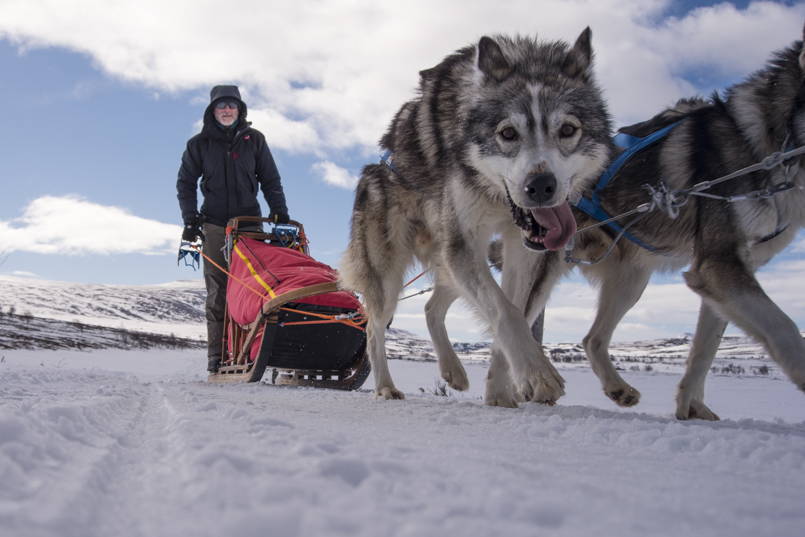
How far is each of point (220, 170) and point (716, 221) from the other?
427cm

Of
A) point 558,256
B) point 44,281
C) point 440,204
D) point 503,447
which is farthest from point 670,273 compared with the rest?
point 44,281

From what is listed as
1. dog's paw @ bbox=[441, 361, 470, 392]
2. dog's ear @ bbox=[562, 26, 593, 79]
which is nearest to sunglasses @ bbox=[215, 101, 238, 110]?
dog's paw @ bbox=[441, 361, 470, 392]

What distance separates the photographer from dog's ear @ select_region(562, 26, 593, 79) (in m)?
2.84

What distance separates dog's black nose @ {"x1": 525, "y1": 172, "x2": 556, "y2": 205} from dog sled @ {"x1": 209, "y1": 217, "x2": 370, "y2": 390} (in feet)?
7.63

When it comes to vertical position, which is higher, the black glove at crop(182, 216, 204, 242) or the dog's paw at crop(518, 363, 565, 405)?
the black glove at crop(182, 216, 204, 242)

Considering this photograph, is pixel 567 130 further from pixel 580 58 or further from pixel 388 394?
pixel 388 394

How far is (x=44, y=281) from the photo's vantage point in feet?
189

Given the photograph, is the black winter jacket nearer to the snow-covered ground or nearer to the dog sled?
the dog sled

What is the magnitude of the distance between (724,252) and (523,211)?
0.86m

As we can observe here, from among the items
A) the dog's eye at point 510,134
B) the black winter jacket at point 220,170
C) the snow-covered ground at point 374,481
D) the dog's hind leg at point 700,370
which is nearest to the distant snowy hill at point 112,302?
the black winter jacket at point 220,170

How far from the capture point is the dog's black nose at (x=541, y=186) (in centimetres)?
235

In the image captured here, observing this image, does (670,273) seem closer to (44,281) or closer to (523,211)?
(523,211)

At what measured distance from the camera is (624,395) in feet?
10.5

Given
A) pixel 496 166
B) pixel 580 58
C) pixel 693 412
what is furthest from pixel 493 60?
pixel 693 412
